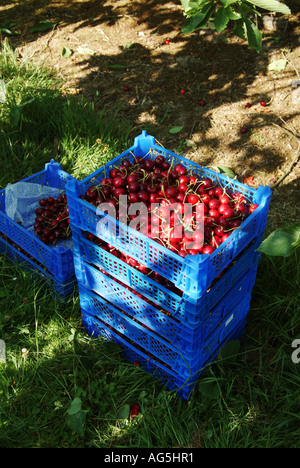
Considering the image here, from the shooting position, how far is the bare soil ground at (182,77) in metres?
4.32

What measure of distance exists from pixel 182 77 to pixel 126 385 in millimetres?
3523

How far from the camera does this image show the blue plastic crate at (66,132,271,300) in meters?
2.03

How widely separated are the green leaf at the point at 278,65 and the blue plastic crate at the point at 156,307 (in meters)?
3.04

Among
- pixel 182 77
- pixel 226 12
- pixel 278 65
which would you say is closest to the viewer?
pixel 226 12

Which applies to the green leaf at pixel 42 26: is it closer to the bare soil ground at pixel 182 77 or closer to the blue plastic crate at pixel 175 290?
the bare soil ground at pixel 182 77

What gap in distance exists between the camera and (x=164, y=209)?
2.30 m

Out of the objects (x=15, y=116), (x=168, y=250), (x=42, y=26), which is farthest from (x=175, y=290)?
(x=42, y=26)

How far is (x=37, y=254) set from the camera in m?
3.18

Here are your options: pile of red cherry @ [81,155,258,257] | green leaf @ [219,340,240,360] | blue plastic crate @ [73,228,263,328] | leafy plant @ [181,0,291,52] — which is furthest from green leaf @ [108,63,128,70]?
green leaf @ [219,340,240,360]

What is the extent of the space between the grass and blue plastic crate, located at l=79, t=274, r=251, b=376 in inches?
7.1

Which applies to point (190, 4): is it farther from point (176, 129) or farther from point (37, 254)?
point (37, 254)

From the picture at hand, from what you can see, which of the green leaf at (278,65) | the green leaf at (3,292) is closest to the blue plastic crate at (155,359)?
the green leaf at (3,292)

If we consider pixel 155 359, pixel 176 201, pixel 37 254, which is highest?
pixel 176 201

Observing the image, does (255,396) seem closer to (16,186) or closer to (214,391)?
(214,391)
